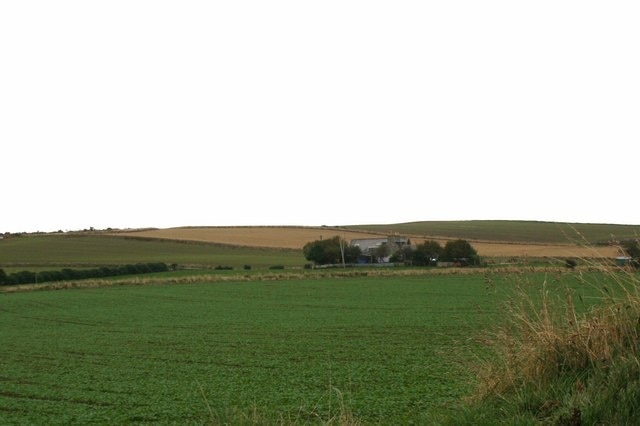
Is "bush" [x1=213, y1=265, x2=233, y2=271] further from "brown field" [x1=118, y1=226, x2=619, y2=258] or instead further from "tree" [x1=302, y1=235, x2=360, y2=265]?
"brown field" [x1=118, y1=226, x2=619, y2=258]

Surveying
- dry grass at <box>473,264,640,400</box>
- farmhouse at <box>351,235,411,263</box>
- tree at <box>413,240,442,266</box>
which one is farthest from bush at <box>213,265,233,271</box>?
dry grass at <box>473,264,640,400</box>

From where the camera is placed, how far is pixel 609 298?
845 cm

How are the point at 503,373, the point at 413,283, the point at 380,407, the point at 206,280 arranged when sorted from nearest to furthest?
the point at 503,373 → the point at 380,407 → the point at 413,283 → the point at 206,280

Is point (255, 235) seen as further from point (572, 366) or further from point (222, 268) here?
point (572, 366)

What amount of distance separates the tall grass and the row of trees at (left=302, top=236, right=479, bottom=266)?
69.7 meters

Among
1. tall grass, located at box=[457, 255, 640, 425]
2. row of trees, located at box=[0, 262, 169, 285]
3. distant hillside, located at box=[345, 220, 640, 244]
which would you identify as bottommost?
row of trees, located at box=[0, 262, 169, 285]

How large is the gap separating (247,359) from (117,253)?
262 ft

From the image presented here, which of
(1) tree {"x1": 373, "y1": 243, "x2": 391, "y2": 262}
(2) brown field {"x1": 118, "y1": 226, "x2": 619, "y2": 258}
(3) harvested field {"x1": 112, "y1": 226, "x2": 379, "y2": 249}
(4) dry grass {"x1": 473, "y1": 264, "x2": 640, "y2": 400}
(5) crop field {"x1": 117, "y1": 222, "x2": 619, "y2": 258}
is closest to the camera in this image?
(4) dry grass {"x1": 473, "y1": 264, "x2": 640, "y2": 400}

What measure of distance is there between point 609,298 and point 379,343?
13.8m

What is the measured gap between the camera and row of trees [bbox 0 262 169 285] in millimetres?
69938

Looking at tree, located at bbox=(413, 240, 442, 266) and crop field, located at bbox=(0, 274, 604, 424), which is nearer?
crop field, located at bbox=(0, 274, 604, 424)

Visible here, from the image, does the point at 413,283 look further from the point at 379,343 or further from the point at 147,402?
the point at 147,402

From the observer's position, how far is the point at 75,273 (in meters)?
73.8

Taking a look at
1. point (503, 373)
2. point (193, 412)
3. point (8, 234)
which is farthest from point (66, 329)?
point (8, 234)
